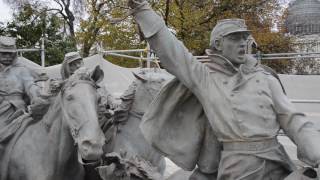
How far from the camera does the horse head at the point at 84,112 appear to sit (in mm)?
3039

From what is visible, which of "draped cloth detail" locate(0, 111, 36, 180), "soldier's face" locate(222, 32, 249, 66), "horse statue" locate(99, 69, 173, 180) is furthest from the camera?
"horse statue" locate(99, 69, 173, 180)

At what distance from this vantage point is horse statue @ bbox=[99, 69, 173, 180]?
14.1 ft

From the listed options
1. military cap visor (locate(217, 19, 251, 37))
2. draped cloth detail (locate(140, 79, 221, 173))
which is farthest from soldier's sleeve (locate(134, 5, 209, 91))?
military cap visor (locate(217, 19, 251, 37))

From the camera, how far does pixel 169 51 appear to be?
2682 millimetres

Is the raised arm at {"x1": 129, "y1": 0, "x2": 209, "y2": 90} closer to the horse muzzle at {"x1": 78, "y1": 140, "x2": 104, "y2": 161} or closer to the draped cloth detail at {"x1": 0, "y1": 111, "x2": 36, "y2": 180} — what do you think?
the horse muzzle at {"x1": 78, "y1": 140, "x2": 104, "y2": 161}

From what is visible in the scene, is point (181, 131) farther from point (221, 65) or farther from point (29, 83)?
point (29, 83)

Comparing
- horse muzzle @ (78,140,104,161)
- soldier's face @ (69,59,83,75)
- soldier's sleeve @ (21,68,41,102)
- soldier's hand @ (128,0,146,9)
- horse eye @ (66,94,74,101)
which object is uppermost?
soldier's hand @ (128,0,146,9)

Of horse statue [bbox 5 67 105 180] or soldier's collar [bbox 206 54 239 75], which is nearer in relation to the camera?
soldier's collar [bbox 206 54 239 75]

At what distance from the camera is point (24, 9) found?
25.0 m

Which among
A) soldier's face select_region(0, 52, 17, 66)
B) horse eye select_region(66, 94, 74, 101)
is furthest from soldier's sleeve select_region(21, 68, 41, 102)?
horse eye select_region(66, 94, 74, 101)

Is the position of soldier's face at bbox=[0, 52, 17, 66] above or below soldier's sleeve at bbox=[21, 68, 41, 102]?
above

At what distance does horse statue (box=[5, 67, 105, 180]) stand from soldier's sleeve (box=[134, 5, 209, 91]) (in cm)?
72

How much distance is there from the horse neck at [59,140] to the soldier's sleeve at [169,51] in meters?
1.17

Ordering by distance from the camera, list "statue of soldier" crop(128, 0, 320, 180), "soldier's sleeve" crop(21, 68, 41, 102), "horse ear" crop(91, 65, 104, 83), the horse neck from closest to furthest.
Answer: "statue of soldier" crop(128, 0, 320, 180)
"horse ear" crop(91, 65, 104, 83)
the horse neck
"soldier's sleeve" crop(21, 68, 41, 102)
